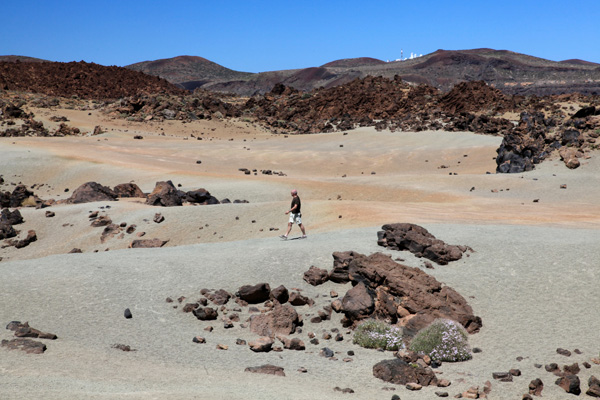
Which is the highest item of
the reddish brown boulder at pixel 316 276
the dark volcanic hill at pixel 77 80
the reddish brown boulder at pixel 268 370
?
the dark volcanic hill at pixel 77 80

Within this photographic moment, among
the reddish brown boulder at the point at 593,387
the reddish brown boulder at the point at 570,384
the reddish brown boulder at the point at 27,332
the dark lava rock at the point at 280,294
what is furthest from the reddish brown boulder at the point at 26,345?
the reddish brown boulder at the point at 593,387

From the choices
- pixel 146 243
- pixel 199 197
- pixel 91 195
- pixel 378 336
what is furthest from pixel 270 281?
pixel 91 195

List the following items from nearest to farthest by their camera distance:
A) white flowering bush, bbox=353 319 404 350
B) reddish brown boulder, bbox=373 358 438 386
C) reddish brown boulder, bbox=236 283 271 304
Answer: reddish brown boulder, bbox=373 358 438 386
white flowering bush, bbox=353 319 404 350
reddish brown boulder, bbox=236 283 271 304

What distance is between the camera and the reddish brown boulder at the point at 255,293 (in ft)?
39.6

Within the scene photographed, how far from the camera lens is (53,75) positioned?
270 feet

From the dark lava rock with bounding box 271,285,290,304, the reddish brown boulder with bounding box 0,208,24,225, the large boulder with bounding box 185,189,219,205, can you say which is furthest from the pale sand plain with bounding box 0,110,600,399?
the large boulder with bounding box 185,189,219,205

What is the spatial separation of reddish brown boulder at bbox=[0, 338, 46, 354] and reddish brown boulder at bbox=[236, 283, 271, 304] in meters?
4.20

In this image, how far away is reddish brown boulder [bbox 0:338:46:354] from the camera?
8834 millimetres

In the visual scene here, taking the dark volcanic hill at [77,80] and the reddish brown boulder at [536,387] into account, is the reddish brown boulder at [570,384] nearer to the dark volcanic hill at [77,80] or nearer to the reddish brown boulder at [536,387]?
the reddish brown boulder at [536,387]

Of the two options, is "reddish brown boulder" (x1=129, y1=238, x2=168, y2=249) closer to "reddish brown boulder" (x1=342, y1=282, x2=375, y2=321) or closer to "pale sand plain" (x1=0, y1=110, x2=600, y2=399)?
"pale sand plain" (x1=0, y1=110, x2=600, y2=399)

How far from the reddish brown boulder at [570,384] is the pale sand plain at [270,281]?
7.5 inches

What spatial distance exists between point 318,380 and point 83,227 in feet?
47.3

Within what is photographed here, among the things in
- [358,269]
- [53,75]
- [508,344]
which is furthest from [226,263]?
[53,75]

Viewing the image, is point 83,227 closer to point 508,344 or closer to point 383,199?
point 383,199
